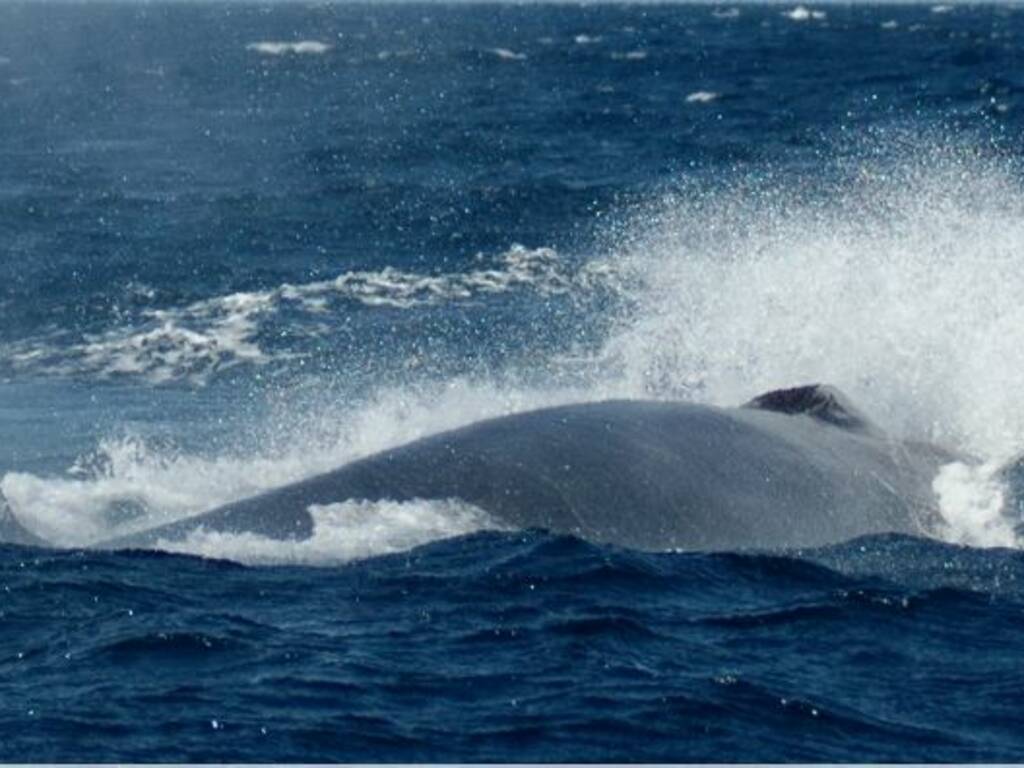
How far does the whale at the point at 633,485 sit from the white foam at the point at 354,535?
0.10 meters

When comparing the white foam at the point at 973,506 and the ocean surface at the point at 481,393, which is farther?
the white foam at the point at 973,506

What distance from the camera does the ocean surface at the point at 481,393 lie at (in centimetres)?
1292

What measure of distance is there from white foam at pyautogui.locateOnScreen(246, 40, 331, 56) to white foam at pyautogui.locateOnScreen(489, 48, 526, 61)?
10999mm

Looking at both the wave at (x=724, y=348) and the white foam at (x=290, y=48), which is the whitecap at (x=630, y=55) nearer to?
the white foam at (x=290, y=48)

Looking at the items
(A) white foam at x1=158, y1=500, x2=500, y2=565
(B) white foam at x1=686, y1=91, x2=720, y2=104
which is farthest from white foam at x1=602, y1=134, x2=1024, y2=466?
(B) white foam at x1=686, y1=91, x2=720, y2=104

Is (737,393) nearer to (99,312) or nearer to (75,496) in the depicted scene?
(75,496)

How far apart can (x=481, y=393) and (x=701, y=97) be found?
166ft

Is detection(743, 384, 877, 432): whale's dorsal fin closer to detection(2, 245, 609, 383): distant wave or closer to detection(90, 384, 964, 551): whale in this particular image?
detection(90, 384, 964, 551): whale

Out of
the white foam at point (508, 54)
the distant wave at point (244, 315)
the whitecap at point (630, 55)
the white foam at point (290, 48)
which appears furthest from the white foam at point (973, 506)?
the white foam at point (290, 48)

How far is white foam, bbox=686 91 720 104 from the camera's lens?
73.4 m

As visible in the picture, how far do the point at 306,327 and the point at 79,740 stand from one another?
71.9 feet

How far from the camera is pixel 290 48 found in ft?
400

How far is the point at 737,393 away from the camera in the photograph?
25.0m

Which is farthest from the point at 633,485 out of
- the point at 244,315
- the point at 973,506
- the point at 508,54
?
the point at 508,54
